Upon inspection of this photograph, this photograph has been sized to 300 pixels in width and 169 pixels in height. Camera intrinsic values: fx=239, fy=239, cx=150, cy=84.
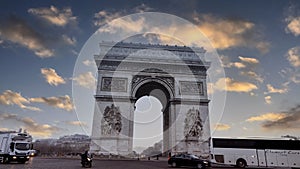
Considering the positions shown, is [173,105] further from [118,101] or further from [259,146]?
[259,146]

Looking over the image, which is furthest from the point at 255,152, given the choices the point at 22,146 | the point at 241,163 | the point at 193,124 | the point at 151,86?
the point at 22,146

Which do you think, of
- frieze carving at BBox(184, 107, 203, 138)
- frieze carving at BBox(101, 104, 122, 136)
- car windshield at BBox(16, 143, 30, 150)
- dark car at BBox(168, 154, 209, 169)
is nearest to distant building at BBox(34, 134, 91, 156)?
frieze carving at BBox(101, 104, 122, 136)

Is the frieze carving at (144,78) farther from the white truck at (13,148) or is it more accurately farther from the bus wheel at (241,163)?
the white truck at (13,148)

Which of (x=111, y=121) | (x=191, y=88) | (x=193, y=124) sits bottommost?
(x=193, y=124)

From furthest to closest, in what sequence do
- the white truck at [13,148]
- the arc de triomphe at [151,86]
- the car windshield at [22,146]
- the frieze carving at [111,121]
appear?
the arc de triomphe at [151,86]
the frieze carving at [111,121]
the car windshield at [22,146]
the white truck at [13,148]

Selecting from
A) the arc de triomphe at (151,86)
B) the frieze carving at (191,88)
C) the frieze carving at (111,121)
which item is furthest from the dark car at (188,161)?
the frieze carving at (191,88)

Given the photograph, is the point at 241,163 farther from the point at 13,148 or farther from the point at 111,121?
the point at 13,148

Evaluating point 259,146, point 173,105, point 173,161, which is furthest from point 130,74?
point 259,146
